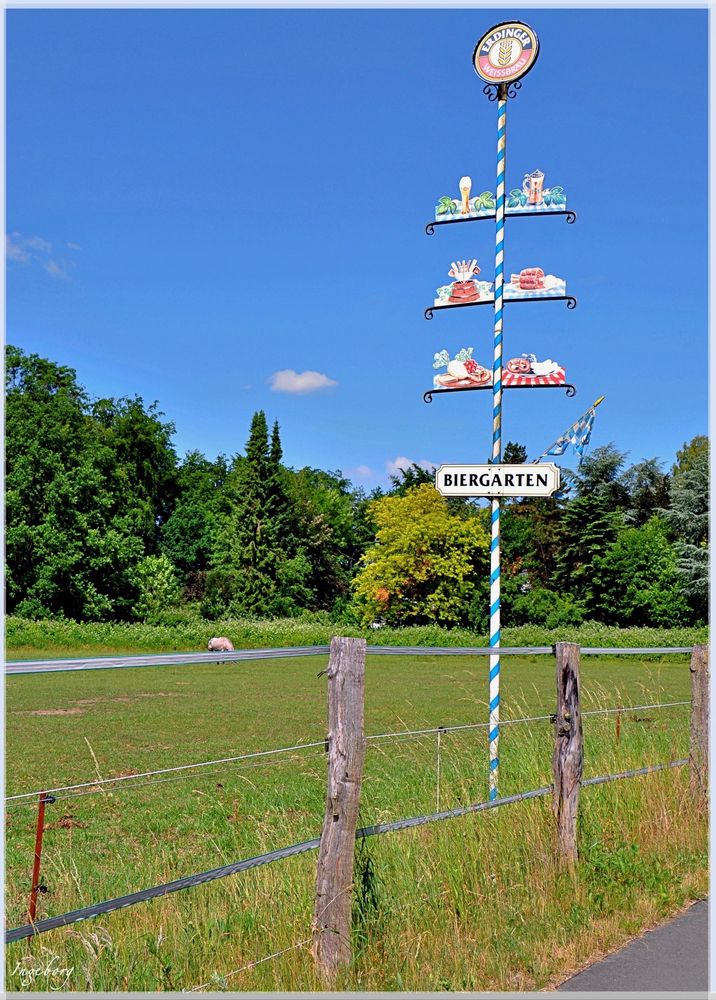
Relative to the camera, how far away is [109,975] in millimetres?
3777

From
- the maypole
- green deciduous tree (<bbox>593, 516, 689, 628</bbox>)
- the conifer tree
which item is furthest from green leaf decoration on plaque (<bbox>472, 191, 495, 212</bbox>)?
the conifer tree

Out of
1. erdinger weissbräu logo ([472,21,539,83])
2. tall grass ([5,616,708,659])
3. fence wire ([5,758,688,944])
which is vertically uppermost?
erdinger weissbräu logo ([472,21,539,83])

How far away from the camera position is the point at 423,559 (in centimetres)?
4994

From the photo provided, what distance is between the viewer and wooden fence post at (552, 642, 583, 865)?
17.3 ft

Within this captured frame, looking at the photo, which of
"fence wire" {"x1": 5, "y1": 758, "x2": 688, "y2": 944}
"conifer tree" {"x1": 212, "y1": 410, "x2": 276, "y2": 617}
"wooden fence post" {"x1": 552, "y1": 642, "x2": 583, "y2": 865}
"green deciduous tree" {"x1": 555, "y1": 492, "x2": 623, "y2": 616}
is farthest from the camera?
"conifer tree" {"x1": 212, "y1": 410, "x2": 276, "y2": 617}

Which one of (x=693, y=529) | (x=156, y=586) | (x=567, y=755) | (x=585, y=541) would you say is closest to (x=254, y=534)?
(x=156, y=586)

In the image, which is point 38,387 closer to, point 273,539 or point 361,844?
point 273,539

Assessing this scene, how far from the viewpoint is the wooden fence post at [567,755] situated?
5.28 metres

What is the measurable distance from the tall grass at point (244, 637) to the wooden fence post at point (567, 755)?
30371mm

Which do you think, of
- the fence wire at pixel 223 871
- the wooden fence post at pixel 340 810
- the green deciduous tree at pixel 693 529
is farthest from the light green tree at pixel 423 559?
the wooden fence post at pixel 340 810

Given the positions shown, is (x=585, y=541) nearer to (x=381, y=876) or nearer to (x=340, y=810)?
(x=381, y=876)

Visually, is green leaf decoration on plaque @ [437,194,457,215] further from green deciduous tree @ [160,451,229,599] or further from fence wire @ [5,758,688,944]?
green deciduous tree @ [160,451,229,599]

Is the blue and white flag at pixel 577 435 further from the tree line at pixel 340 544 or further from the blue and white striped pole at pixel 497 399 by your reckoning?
the tree line at pixel 340 544

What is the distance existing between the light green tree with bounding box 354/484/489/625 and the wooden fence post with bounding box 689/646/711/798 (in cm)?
4198
